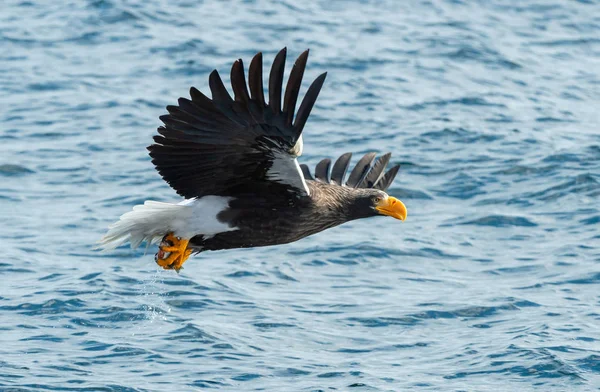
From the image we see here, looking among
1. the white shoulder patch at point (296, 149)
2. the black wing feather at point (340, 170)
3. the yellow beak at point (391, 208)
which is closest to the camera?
the white shoulder patch at point (296, 149)

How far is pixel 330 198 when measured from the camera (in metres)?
7.86

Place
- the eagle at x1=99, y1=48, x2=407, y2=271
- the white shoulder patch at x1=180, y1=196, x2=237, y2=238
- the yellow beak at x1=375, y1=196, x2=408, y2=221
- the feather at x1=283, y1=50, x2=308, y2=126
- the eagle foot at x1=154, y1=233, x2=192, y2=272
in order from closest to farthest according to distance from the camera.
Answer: the feather at x1=283, y1=50, x2=308, y2=126
the eagle at x1=99, y1=48, x2=407, y2=271
the white shoulder patch at x1=180, y1=196, x2=237, y2=238
the eagle foot at x1=154, y1=233, x2=192, y2=272
the yellow beak at x1=375, y1=196, x2=408, y2=221

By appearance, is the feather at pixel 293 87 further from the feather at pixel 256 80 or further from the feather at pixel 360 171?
the feather at pixel 360 171

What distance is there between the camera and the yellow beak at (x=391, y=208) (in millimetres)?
8117

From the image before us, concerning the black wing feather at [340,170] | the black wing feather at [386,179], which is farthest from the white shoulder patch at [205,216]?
the black wing feather at [386,179]

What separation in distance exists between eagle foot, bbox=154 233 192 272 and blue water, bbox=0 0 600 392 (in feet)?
2.84

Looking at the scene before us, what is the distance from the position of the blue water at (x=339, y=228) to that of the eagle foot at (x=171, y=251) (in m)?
0.86

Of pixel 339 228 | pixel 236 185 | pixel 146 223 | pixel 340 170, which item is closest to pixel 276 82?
pixel 236 185

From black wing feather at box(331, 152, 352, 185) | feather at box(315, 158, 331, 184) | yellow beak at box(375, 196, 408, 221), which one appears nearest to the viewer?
yellow beak at box(375, 196, 408, 221)

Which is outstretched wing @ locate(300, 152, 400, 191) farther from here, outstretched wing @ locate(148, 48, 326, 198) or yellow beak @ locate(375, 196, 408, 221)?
outstretched wing @ locate(148, 48, 326, 198)

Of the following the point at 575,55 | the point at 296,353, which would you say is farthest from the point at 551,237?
the point at 575,55

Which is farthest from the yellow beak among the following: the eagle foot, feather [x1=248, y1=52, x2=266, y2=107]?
feather [x1=248, y1=52, x2=266, y2=107]

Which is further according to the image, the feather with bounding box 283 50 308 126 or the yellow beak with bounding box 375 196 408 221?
the yellow beak with bounding box 375 196 408 221

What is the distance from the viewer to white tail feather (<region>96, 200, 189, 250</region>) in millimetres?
7578
